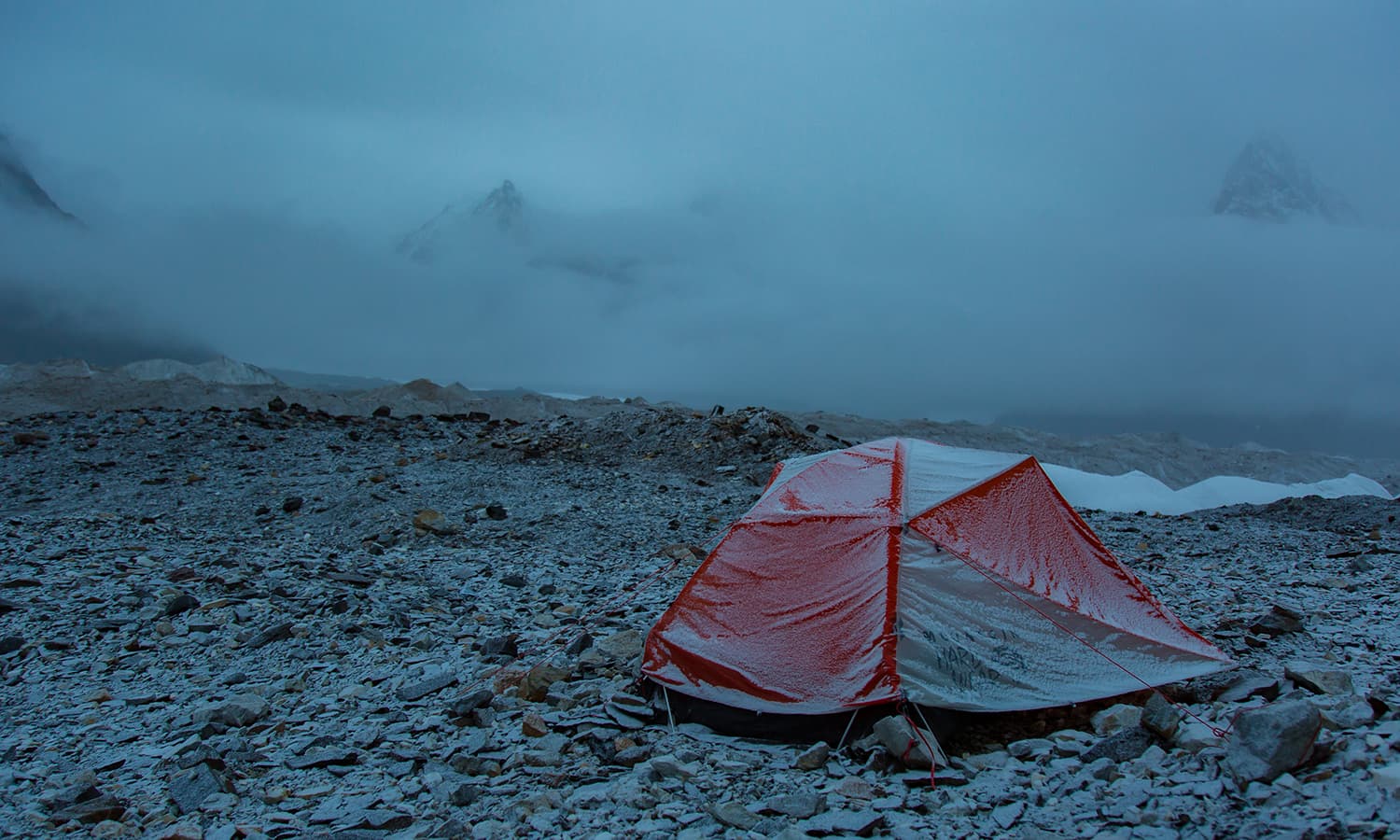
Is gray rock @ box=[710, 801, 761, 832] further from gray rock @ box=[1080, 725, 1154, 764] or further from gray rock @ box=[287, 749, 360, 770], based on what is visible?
gray rock @ box=[287, 749, 360, 770]

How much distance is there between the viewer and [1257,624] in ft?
23.7

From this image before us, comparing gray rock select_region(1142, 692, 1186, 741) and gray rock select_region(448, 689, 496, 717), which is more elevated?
gray rock select_region(1142, 692, 1186, 741)

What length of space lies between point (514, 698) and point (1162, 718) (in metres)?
4.42

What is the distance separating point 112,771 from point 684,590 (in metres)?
4.08

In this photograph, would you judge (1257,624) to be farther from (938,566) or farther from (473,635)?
(473,635)

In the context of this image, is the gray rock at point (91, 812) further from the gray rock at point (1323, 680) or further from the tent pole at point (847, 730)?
the gray rock at point (1323, 680)

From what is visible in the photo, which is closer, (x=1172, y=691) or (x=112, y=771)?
(x=112, y=771)

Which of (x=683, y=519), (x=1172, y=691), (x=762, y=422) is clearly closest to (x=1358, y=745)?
(x=1172, y=691)

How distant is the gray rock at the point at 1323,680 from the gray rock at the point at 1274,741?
5.29 feet

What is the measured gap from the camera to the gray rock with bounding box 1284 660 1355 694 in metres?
5.28

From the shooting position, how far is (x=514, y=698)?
638 cm

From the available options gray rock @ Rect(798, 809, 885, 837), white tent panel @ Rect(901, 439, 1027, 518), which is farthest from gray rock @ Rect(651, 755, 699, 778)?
white tent panel @ Rect(901, 439, 1027, 518)

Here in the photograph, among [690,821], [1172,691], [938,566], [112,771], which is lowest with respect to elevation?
[112,771]

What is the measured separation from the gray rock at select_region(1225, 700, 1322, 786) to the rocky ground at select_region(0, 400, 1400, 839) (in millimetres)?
12
